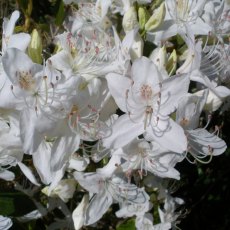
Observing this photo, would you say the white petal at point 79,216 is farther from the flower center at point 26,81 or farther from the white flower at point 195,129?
the flower center at point 26,81

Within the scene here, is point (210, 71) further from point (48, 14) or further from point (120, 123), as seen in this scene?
point (48, 14)

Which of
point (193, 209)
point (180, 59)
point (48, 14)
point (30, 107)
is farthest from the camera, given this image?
point (193, 209)

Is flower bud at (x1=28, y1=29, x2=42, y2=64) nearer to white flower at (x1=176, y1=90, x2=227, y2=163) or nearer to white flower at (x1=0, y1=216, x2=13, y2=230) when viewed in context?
white flower at (x1=176, y1=90, x2=227, y2=163)

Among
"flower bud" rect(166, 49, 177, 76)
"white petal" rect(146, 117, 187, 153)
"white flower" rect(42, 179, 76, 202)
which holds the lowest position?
"white flower" rect(42, 179, 76, 202)

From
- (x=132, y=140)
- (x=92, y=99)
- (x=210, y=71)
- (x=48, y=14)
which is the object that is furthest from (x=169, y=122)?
(x=48, y=14)

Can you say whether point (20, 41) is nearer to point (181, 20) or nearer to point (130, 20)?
point (130, 20)

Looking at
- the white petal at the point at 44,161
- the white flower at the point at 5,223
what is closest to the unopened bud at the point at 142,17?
the white petal at the point at 44,161

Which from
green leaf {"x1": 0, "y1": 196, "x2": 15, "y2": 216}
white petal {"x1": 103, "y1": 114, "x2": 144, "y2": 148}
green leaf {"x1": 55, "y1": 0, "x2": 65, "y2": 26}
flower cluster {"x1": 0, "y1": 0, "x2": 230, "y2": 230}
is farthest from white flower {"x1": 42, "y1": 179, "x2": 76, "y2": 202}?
green leaf {"x1": 55, "y1": 0, "x2": 65, "y2": 26}
